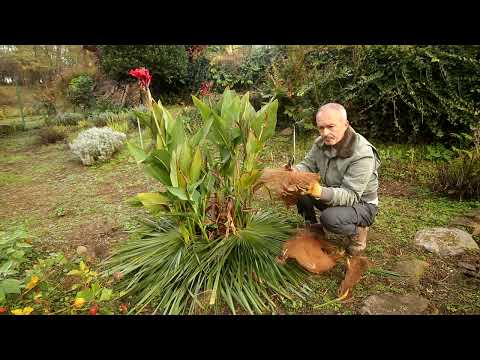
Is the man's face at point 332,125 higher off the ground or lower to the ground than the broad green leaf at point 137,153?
higher

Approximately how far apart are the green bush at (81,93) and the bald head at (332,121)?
933 cm

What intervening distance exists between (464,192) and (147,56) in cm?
798

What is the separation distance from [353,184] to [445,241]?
1.19 meters

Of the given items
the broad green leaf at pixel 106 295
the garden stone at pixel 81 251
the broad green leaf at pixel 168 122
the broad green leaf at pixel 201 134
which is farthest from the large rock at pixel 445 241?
the garden stone at pixel 81 251

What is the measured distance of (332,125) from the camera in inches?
90.0

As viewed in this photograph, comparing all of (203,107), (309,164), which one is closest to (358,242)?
(309,164)

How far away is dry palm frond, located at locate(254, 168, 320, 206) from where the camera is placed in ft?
7.30

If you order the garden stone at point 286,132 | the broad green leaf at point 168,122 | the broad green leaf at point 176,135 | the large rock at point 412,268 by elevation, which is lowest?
the large rock at point 412,268

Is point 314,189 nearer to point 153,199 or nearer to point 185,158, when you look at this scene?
point 185,158

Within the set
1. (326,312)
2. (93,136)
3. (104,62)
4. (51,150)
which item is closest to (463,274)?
(326,312)

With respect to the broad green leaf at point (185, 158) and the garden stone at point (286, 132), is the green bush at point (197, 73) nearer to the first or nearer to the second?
the garden stone at point (286, 132)

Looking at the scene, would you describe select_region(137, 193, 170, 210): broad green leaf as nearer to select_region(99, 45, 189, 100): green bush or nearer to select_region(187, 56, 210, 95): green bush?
select_region(99, 45, 189, 100): green bush

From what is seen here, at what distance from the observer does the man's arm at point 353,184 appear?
2.32m

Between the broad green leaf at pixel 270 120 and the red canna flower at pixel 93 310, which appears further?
the broad green leaf at pixel 270 120
